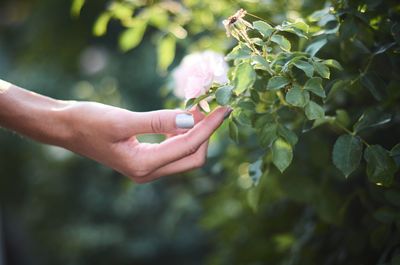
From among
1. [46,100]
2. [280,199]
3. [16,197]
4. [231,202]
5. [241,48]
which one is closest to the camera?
[241,48]

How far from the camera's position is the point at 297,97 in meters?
0.89

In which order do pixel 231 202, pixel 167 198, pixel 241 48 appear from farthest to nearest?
pixel 167 198
pixel 231 202
pixel 241 48

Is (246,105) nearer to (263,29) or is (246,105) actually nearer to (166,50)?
(263,29)

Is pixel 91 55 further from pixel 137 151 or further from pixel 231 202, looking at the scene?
pixel 137 151

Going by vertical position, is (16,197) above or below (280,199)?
below

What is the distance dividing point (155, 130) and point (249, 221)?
86 cm

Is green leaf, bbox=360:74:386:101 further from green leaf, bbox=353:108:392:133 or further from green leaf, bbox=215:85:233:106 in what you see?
green leaf, bbox=215:85:233:106

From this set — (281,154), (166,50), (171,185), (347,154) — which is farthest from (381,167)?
(171,185)

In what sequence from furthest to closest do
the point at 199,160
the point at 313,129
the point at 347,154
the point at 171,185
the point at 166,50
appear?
the point at 171,185
the point at 166,50
the point at 313,129
the point at 199,160
the point at 347,154

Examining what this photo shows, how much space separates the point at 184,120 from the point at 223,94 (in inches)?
4.4

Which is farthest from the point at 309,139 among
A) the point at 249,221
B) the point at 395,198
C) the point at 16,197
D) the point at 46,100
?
the point at 16,197

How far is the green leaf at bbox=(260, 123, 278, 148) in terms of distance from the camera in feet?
3.14

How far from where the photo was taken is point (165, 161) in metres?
1.02

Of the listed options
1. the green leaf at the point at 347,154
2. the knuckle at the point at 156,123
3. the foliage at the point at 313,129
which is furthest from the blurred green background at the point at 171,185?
the knuckle at the point at 156,123
